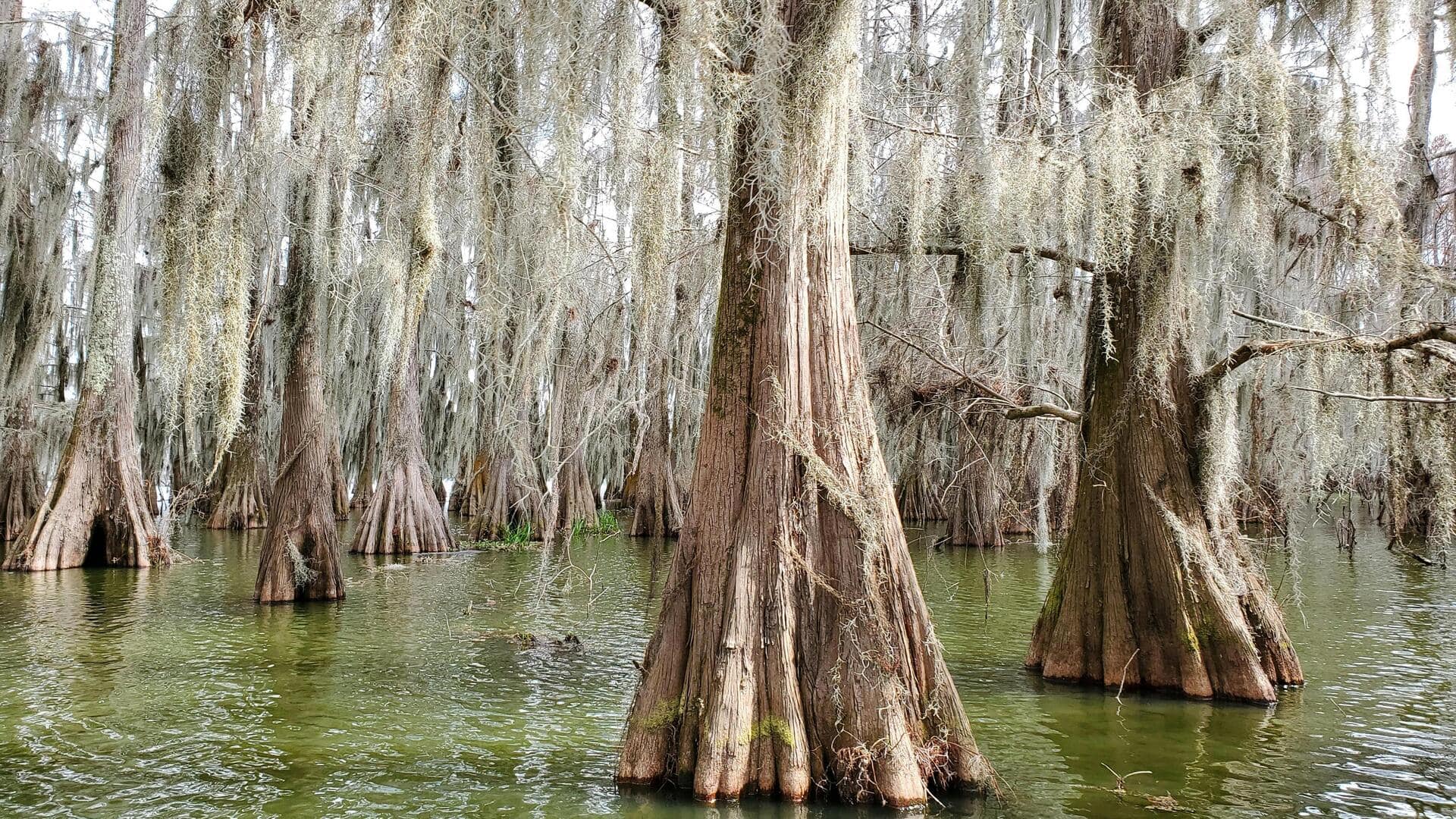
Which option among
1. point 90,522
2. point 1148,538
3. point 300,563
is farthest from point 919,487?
point 90,522

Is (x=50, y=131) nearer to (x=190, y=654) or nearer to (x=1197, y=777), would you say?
(x=190, y=654)

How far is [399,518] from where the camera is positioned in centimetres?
1425

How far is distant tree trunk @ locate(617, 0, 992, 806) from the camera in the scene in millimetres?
4078

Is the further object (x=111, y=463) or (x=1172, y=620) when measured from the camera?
(x=111, y=463)

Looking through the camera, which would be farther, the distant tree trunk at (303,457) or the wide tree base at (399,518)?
A: the wide tree base at (399,518)

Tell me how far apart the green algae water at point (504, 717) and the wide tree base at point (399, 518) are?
3974 millimetres

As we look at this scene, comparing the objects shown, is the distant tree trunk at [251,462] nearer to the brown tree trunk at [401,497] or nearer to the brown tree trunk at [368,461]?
the brown tree trunk at [401,497]

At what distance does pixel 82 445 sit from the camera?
38.9ft

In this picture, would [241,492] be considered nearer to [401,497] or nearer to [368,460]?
[368,460]

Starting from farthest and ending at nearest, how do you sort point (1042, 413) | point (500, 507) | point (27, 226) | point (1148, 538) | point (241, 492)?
point (241, 492), point (500, 507), point (27, 226), point (1042, 413), point (1148, 538)

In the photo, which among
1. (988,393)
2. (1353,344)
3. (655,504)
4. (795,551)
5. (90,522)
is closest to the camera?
(795,551)

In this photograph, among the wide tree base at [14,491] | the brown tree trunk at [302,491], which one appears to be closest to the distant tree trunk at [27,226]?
the wide tree base at [14,491]

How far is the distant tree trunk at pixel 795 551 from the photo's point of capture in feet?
13.4

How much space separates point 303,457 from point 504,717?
5.03 meters
